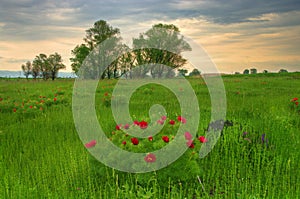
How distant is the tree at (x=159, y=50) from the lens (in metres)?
40.7

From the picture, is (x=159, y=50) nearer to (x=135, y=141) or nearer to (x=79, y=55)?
(x=79, y=55)

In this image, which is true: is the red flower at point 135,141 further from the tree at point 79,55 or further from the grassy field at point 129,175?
the tree at point 79,55

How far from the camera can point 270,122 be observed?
856 cm

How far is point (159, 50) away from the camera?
1766 inches

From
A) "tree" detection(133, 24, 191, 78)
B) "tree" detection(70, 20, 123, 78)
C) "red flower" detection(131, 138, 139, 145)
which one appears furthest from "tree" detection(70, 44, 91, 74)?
"red flower" detection(131, 138, 139, 145)

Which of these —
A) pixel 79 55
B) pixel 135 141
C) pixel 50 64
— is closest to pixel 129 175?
pixel 135 141

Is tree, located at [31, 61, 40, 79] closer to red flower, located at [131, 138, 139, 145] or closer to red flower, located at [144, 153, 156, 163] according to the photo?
red flower, located at [131, 138, 139, 145]

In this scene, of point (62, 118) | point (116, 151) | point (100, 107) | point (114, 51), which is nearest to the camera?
point (116, 151)

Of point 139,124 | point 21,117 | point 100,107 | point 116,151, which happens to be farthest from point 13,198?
point 100,107

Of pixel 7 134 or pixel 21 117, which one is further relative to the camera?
pixel 21 117

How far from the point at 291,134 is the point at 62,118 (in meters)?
7.28

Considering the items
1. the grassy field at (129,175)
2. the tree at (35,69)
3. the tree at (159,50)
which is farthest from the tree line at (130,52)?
the tree at (35,69)

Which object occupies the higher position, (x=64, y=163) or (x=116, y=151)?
(x=116, y=151)

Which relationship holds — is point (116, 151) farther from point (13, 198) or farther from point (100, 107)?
point (100, 107)
